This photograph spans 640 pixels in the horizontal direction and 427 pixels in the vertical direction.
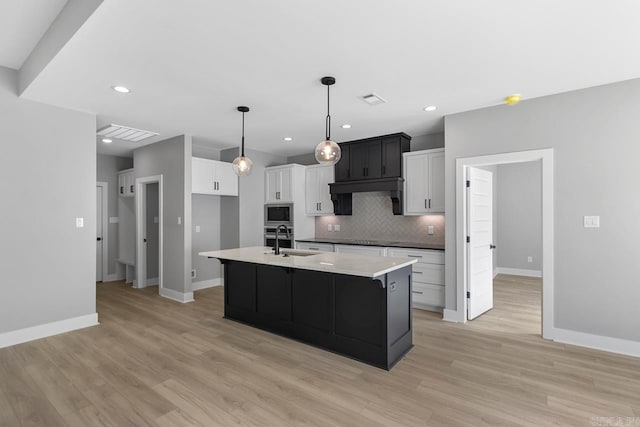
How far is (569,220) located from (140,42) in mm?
4256

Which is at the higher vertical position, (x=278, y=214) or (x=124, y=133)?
(x=124, y=133)

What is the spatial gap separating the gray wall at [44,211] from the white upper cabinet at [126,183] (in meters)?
2.26

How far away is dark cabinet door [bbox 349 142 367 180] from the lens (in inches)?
208

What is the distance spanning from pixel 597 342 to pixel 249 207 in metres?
5.25

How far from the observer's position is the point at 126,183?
6.38 metres

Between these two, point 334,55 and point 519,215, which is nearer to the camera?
point 334,55

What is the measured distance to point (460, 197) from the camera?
13.1 feet

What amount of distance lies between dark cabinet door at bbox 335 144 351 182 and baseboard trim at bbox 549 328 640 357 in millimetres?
3512

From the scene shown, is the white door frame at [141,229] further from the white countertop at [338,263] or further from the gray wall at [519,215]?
the gray wall at [519,215]

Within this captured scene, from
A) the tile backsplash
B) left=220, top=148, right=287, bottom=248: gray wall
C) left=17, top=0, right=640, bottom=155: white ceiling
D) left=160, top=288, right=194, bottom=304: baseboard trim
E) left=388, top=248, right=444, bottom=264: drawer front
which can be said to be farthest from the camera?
left=220, top=148, right=287, bottom=248: gray wall

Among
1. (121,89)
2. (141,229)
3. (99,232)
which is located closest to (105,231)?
(99,232)

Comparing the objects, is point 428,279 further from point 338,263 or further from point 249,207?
point 249,207

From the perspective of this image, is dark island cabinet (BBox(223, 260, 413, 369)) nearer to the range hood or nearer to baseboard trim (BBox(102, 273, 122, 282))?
the range hood

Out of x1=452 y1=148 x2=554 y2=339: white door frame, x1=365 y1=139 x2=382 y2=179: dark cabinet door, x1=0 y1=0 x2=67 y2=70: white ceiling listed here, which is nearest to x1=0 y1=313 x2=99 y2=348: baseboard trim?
x1=0 y1=0 x2=67 y2=70: white ceiling
